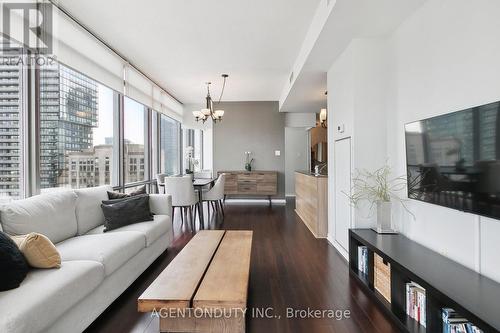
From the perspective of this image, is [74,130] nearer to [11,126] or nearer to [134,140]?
[11,126]

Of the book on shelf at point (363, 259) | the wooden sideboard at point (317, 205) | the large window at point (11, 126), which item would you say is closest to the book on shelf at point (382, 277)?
the book on shelf at point (363, 259)

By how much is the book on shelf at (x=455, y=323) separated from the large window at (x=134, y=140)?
15.3 ft

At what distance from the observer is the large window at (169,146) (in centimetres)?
670

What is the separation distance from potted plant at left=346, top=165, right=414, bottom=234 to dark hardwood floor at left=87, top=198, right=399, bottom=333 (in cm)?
70

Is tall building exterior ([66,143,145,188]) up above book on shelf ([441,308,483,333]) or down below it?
above

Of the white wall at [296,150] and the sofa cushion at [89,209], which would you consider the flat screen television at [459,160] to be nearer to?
the sofa cushion at [89,209]

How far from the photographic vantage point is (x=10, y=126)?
2.61 meters

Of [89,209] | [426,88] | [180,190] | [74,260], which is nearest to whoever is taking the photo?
[74,260]

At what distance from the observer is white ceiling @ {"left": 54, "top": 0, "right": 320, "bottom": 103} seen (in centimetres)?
302

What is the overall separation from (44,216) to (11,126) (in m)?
1.07

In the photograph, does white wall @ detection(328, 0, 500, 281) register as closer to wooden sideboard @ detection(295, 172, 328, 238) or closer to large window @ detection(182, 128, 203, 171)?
wooden sideboard @ detection(295, 172, 328, 238)

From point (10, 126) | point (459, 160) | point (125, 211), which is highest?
point (10, 126)

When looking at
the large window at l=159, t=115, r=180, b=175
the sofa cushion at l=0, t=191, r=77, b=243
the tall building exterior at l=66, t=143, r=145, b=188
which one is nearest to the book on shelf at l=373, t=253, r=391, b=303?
the sofa cushion at l=0, t=191, r=77, b=243

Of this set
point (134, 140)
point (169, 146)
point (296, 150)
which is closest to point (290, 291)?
point (134, 140)
